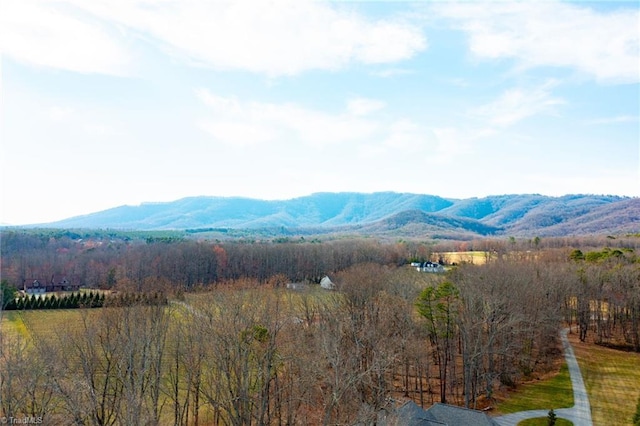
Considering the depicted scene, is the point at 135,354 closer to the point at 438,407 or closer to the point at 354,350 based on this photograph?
the point at 354,350

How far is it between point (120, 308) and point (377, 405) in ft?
56.4

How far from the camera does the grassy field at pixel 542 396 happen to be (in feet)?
102

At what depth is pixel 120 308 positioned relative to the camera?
27.5m

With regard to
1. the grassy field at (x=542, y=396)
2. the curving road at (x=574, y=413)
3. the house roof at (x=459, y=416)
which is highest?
the house roof at (x=459, y=416)

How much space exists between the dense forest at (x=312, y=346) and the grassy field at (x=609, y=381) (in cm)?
303

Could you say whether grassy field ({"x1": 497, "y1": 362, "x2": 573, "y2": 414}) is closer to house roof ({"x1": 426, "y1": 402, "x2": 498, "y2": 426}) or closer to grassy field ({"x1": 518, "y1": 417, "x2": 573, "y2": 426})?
grassy field ({"x1": 518, "y1": 417, "x2": 573, "y2": 426})

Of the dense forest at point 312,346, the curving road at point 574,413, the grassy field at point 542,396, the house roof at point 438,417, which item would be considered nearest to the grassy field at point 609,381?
the curving road at point 574,413

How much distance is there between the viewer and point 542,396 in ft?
108

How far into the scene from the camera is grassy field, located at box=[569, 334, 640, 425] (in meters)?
29.6

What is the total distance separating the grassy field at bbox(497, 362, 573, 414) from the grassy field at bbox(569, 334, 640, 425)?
5.36 feet

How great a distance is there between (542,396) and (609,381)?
7815 mm

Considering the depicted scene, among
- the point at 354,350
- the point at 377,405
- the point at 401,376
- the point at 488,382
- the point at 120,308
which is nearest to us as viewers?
the point at 377,405

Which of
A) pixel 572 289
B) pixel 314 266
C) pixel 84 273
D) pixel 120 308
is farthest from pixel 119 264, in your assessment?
pixel 572 289

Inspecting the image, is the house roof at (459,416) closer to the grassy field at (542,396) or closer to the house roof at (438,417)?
the house roof at (438,417)
